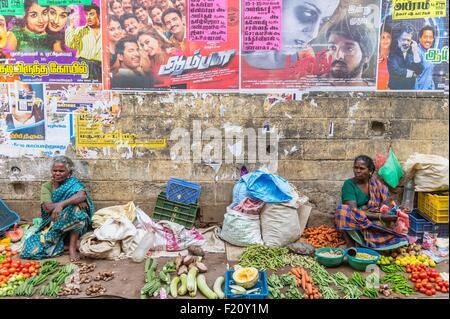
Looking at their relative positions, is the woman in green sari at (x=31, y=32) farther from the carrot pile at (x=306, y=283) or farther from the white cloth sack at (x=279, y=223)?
the carrot pile at (x=306, y=283)

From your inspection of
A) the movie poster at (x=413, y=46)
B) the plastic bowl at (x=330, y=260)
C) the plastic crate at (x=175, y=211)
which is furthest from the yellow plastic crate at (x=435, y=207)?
the plastic crate at (x=175, y=211)

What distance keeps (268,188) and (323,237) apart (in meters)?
0.97

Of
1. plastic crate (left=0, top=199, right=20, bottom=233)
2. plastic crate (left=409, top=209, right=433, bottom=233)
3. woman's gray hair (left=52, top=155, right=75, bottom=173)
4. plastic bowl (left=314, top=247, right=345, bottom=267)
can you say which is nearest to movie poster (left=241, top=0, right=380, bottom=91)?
plastic crate (left=409, top=209, right=433, bottom=233)

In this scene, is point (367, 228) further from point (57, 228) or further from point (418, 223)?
point (57, 228)

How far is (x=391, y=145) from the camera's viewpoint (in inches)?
232

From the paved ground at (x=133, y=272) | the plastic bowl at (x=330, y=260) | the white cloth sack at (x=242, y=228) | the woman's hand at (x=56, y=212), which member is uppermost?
the woman's hand at (x=56, y=212)

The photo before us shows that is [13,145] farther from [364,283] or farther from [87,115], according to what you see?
[364,283]

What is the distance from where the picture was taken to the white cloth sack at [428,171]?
554 centimetres

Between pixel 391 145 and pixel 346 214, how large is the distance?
1.26 metres

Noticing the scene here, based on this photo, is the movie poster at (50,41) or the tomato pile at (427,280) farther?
the movie poster at (50,41)

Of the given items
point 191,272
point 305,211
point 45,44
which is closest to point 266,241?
point 305,211

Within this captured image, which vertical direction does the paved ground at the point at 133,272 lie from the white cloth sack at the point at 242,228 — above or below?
below

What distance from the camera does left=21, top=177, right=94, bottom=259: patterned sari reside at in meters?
5.28

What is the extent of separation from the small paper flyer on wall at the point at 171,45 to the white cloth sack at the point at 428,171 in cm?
249
